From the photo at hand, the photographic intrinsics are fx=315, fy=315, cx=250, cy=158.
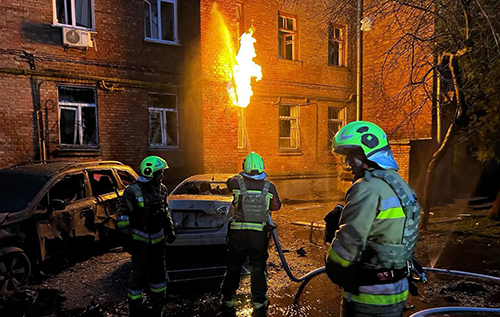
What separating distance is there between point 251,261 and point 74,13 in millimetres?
9201

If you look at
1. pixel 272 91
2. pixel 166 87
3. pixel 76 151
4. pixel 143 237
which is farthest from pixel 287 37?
pixel 143 237

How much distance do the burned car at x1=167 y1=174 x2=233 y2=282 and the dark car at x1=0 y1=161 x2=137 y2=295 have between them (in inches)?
74.2

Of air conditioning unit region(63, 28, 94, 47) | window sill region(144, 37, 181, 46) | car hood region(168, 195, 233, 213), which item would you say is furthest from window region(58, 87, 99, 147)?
car hood region(168, 195, 233, 213)

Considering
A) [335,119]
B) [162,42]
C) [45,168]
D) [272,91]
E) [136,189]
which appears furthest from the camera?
[335,119]

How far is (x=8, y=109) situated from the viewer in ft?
27.2

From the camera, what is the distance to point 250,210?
12.2 feet

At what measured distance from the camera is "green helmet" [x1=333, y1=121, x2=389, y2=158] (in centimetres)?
204

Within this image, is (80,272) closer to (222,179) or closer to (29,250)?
(29,250)

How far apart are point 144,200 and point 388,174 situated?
2808 millimetres

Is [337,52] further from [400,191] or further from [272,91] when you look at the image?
[400,191]

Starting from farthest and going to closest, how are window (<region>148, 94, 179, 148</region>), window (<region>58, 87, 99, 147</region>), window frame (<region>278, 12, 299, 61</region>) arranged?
window frame (<region>278, 12, 299, 61</region>) → window (<region>148, 94, 179, 148</region>) → window (<region>58, 87, 99, 147</region>)

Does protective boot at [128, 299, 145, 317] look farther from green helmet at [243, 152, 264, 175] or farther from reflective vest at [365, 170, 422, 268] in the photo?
reflective vest at [365, 170, 422, 268]

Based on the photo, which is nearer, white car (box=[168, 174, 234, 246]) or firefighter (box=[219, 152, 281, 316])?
firefighter (box=[219, 152, 281, 316])

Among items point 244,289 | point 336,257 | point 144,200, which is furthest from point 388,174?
point 244,289
